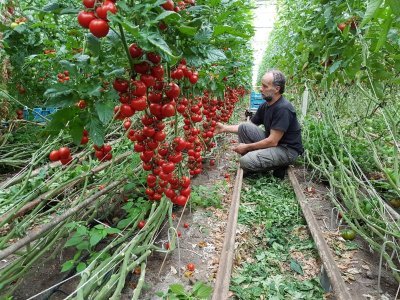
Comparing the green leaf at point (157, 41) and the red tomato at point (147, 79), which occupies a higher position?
the green leaf at point (157, 41)

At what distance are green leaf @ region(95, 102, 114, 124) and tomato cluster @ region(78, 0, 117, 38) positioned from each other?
25 cm

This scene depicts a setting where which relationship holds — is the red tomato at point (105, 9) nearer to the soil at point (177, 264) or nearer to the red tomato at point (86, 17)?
the red tomato at point (86, 17)

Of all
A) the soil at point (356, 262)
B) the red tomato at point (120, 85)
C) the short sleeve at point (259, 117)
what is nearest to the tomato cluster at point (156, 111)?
the red tomato at point (120, 85)

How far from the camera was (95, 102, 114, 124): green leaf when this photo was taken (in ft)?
→ 3.50

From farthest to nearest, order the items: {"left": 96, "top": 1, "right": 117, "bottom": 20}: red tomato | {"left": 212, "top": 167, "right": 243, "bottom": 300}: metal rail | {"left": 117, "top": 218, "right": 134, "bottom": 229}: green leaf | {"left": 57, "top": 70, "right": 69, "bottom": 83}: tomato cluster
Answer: {"left": 57, "top": 70, "right": 69, "bottom": 83}: tomato cluster
{"left": 117, "top": 218, "right": 134, "bottom": 229}: green leaf
{"left": 212, "top": 167, "right": 243, "bottom": 300}: metal rail
{"left": 96, "top": 1, "right": 117, "bottom": 20}: red tomato

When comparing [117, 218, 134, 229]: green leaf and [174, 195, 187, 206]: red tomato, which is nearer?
[174, 195, 187, 206]: red tomato

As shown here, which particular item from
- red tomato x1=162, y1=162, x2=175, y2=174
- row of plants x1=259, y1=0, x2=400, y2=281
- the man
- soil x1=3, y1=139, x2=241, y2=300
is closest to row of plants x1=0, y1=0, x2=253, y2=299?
red tomato x1=162, y1=162, x2=175, y2=174

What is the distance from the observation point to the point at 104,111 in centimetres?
109

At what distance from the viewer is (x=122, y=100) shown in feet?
3.89

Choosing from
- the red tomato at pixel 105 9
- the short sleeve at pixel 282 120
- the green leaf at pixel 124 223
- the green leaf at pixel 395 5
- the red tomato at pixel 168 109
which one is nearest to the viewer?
the green leaf at pixel 395 5

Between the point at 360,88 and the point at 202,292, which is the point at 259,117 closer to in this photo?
the point at 360,88

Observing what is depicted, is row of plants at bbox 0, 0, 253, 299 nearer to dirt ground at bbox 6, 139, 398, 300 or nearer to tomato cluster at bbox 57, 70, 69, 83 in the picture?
tomato cluster at bbox 57, 70, 69, 83

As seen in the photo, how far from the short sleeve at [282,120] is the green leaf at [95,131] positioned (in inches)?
101

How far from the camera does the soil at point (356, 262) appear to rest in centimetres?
183
